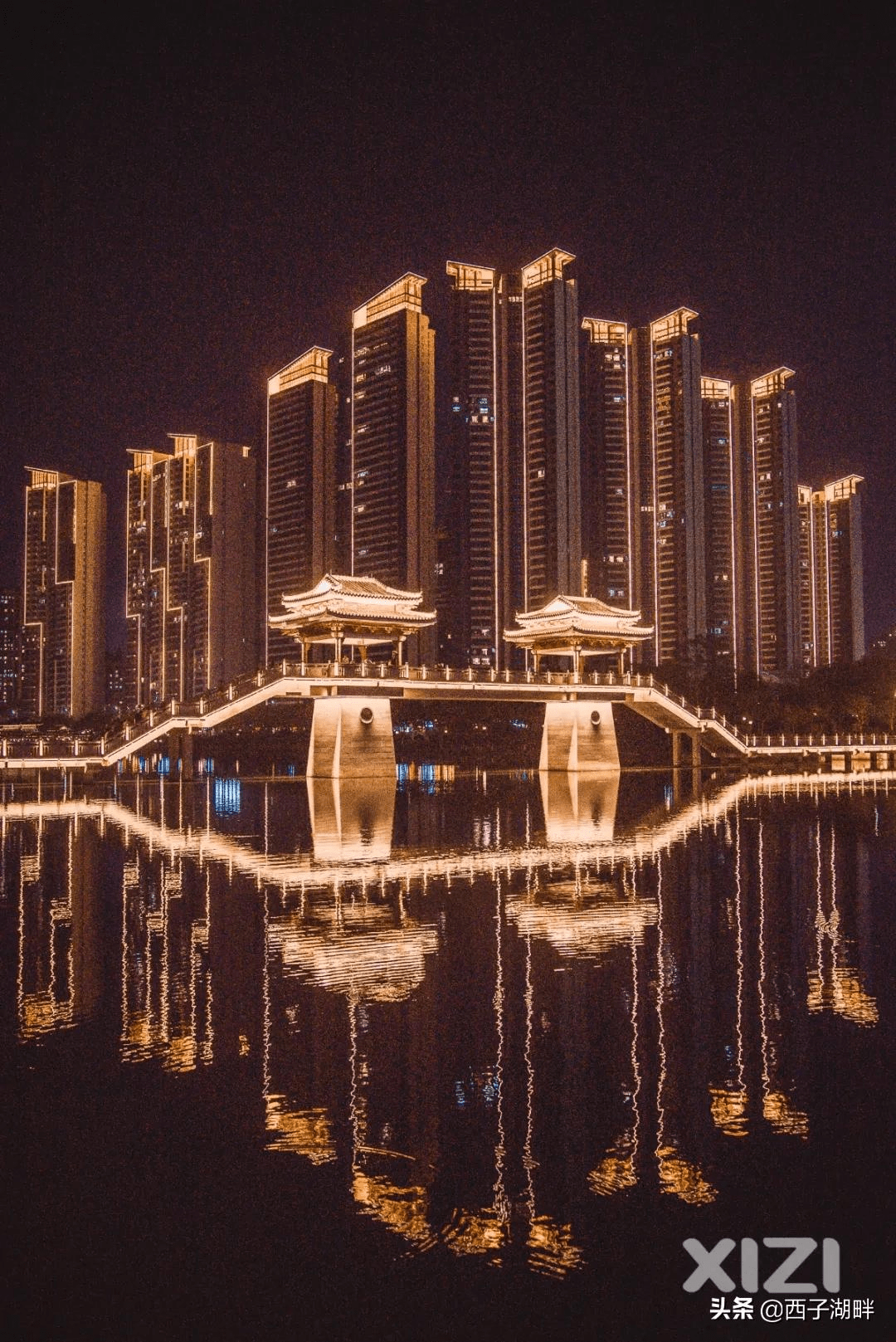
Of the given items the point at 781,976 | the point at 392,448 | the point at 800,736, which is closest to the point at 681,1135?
the point at 781,976

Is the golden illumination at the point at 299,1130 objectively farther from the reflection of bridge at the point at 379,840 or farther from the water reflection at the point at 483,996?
the reflection of bridge at the point at 379,840

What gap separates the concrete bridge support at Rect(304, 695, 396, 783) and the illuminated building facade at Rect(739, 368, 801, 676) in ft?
176

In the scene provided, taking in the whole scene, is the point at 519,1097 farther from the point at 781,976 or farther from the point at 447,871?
the point at 447,871

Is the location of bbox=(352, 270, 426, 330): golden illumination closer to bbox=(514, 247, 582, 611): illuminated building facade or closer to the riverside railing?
A: bbox=(514, 247, 582, 611): illuminated building facade

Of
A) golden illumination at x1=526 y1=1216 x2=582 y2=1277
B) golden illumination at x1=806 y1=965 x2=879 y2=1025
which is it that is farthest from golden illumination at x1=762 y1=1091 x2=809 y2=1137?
golden illumination at x1=806 y1=965 x2=879 y2=1025

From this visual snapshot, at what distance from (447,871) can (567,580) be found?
59612mm

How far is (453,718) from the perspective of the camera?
7681 centimetres

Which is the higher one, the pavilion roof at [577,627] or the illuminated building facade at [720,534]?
the illuminated building facade at [720,534]

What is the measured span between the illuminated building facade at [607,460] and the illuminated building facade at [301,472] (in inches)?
860

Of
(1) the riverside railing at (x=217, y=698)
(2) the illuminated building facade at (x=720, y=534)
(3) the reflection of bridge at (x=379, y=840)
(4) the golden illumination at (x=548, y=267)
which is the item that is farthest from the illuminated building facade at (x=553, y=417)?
(3) the reflection of bridge at (x=379, y=840)

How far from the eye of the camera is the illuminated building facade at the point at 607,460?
3125 inches

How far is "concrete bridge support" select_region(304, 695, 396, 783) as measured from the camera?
1460 inches

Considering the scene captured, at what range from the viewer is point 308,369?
8438cm

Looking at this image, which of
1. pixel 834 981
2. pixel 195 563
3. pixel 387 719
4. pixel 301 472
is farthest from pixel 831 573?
pixel 834 981
